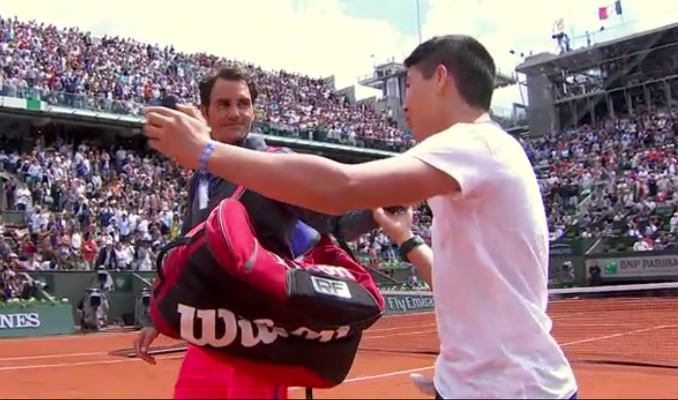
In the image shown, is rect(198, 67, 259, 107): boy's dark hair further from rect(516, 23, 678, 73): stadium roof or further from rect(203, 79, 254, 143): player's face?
rect(516, 23, 678, 73): stadium roof

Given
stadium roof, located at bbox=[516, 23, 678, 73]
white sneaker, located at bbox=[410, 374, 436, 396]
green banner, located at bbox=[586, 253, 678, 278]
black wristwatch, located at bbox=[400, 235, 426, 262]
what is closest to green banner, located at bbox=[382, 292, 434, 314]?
green banner, located at bbox=[586, 253, 678, 278]

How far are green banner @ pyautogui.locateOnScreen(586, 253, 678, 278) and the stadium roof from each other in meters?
20.8

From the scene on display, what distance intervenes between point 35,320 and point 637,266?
681 inches

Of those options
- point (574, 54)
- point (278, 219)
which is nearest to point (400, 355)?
point (278, 219)

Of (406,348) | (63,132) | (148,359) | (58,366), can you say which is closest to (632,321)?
(406,348)

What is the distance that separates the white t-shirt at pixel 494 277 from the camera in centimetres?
177

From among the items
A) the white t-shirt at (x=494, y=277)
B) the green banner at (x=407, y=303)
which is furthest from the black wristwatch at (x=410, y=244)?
the green banner at (x=407, y=303)

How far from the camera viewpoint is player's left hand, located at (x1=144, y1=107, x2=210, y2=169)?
5.49 ft

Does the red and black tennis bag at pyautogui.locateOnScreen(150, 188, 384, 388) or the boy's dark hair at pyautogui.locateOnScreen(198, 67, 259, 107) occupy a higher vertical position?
the boy's dark hair at pyautogui.locateOnScreen(198, 67, 259, 107)

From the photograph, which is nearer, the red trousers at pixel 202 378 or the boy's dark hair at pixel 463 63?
the boy's dark hair at pixel 463 63

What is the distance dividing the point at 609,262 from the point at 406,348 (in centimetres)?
1459

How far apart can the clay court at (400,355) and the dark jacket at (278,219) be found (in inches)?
18.3

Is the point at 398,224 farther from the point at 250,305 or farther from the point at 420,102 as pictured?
the point at 250,305

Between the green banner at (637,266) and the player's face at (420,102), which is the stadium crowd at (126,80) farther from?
the player's face at (420,102)
